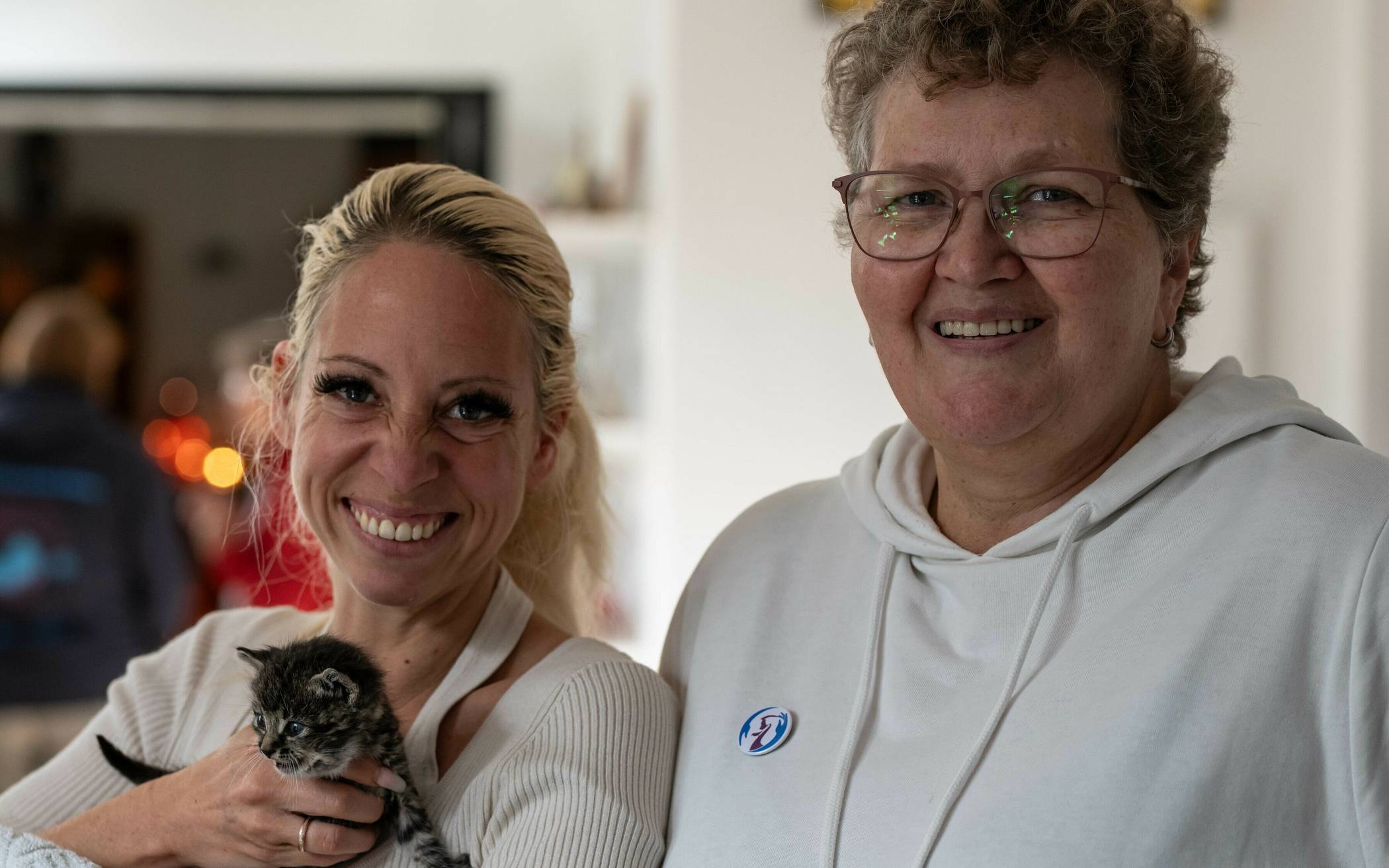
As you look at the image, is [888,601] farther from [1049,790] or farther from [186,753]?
[186,753]

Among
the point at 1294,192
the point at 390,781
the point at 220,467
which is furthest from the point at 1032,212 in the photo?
the point at 220,467

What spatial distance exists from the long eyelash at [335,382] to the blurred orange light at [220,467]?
4110 millimetres

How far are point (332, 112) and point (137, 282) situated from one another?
3.70 feet

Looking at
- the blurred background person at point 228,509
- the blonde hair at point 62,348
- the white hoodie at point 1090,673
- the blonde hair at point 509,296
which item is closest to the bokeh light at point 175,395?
the blurred background person at point 228,509

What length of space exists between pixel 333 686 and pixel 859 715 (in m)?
0.59

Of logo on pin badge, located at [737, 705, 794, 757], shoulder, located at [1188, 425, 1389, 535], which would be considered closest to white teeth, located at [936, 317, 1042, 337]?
shoulder, located at [1188, 425, 1389, 535]

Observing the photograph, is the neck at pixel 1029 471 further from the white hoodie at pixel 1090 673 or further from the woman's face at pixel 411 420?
the woman's face at pixel 411 420

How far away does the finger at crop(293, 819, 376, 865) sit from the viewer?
1458 mm

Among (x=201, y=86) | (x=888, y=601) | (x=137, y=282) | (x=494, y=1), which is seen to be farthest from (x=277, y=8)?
(x=888, y=601)

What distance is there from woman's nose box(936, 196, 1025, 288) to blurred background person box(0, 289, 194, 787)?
3.86m

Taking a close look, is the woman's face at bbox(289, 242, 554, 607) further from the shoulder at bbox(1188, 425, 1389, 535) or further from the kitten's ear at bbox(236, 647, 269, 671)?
the shoulder at bbox(1188, 425, 1389, 535)

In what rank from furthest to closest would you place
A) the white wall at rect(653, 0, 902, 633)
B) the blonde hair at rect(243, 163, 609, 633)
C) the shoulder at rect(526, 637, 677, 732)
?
the white wall at rect(653, 0, 902, 633)
the blonde hair at rect(243, 163, 609, 633)
the shoulder at rect(526, 637, 677, 732)

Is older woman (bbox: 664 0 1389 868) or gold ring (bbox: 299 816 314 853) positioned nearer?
older woman (bbox: 664 0 1389 868)

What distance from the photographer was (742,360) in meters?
3.82
